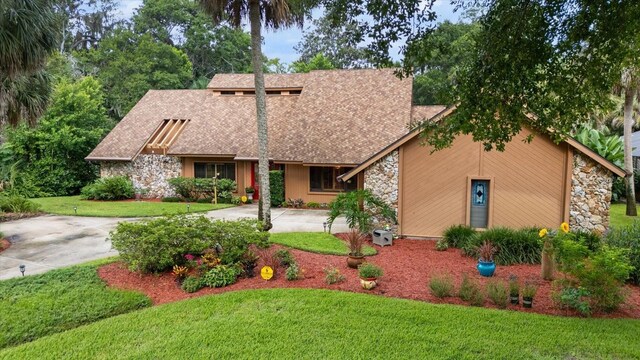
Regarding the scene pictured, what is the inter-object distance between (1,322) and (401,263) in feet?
26.0

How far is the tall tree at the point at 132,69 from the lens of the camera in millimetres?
32656

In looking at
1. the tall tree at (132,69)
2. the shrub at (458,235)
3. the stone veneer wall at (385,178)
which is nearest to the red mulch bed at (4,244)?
the stone veneer wall at (385,178)

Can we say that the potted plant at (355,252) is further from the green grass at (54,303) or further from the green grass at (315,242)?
the green grass at (54,303)

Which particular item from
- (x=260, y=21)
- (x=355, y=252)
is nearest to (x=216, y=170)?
(x=260, y=21)

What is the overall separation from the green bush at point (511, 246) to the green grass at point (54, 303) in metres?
8.10

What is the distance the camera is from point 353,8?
23.2ft

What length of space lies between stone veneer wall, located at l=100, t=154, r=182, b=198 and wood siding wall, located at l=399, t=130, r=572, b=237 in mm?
14054

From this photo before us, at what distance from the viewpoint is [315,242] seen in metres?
11.6

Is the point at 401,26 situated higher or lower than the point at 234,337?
higher

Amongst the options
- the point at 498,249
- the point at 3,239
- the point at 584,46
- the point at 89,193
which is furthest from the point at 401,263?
the point at 89,193

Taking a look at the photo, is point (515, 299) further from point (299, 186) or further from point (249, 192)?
point (249, 192)

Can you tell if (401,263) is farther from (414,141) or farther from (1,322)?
(1,322)

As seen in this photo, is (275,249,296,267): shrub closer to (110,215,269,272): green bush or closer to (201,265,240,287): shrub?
(110,215,269,272): green bush

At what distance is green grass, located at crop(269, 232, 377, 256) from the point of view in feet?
35.5
